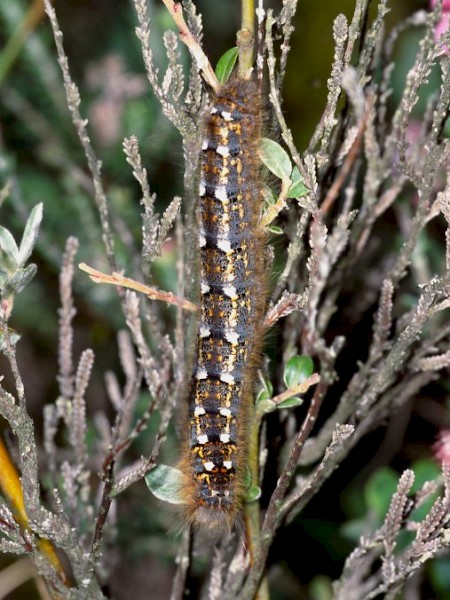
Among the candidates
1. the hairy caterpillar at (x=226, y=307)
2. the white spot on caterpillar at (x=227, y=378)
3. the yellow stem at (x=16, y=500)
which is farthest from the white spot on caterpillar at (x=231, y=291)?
the yellow stem at (x=16, y=500)

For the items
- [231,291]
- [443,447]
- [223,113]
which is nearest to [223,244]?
[231,291]

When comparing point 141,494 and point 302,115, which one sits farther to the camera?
point 302,115

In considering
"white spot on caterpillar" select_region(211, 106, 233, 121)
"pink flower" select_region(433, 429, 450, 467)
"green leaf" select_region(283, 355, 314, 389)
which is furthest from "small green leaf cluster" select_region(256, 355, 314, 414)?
"pink flower" select_region(433, 429, 450, 467)

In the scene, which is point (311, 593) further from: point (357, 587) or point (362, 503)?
point (357, 587)

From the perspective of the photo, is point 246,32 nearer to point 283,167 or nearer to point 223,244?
point 283,167

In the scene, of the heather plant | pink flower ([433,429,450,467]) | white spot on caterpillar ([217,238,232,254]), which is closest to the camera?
the heather plant

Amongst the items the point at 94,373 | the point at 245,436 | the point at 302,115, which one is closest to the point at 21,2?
the point at 302,115

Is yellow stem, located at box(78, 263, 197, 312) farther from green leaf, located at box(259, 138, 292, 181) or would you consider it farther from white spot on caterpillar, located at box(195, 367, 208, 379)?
green leaf, located at box(259, 138, 292, 181)
